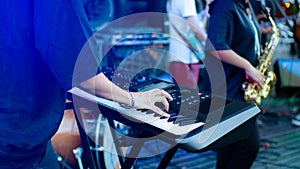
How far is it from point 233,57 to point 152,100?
3.87 feet

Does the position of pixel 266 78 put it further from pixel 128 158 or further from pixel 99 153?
pixel 128 158

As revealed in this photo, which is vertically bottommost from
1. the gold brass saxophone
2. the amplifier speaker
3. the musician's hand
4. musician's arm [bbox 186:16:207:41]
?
the amplifier speaker

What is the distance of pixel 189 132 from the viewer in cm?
123

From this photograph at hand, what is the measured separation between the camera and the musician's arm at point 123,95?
1.25 metres

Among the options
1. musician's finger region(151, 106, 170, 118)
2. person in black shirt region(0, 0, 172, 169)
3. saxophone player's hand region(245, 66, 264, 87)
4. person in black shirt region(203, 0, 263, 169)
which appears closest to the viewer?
person in black shirt region(0, 0, 172, 169)

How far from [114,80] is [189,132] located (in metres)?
0.50

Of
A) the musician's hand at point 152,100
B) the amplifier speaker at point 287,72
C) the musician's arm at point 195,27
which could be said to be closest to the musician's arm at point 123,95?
the musician's hand at point 152,100

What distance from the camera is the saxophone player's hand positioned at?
2460 mm

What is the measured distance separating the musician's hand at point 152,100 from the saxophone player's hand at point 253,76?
3.94 ft

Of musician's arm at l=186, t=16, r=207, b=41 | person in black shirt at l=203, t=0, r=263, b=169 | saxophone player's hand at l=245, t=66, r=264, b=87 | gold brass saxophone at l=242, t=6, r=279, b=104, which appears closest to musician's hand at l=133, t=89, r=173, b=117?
person in black shirt at l=203, t=0, r=263, b=169

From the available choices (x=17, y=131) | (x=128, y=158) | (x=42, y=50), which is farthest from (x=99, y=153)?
(x=42, y=50)

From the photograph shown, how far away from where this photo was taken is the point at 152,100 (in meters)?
1.35

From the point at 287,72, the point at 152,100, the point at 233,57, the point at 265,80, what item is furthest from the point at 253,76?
the point at 287,72

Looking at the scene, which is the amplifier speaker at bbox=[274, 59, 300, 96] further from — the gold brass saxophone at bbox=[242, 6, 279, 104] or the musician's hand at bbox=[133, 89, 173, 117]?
the musician's hand at bbox=[133, 89, 173, 117]
